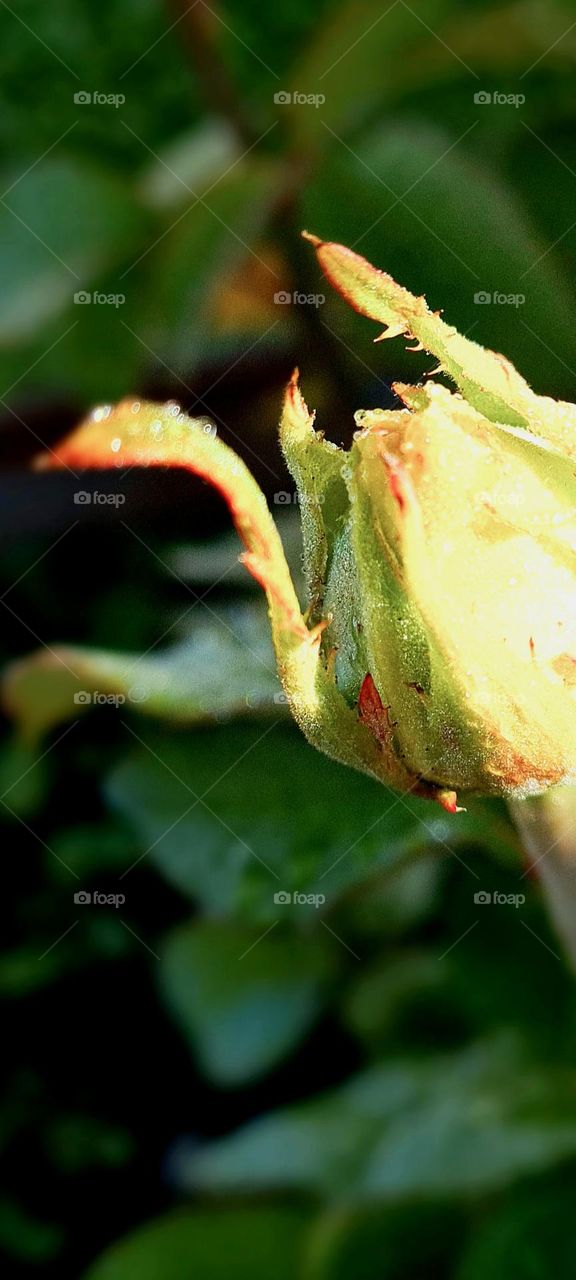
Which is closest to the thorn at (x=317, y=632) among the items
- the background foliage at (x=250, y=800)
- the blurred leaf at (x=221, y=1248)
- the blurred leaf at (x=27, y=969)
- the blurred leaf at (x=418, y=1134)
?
the background foliage at (x=250, y=800)

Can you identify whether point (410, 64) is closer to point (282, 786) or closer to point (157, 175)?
point (157, 175)

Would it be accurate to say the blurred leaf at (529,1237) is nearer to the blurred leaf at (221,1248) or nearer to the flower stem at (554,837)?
the blurred leaf at (221,1248)

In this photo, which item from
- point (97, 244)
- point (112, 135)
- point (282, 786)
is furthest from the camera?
→ point (112, 135)

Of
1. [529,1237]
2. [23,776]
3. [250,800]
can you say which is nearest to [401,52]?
[250,800]

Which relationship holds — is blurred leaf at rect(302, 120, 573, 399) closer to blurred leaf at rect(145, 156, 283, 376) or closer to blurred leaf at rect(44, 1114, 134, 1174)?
blurred leaf at rect(145, 156, 283, 376)

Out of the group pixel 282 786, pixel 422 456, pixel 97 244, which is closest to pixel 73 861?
pixel 282 786

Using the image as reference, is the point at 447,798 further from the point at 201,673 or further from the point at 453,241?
the point at 453,241

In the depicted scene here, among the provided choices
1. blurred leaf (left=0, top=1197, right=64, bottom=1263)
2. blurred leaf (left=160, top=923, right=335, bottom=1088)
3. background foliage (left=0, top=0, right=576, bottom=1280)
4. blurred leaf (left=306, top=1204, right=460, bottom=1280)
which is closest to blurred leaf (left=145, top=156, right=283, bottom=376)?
background foliage (left=0, top=0, right=576, bottom=1280)

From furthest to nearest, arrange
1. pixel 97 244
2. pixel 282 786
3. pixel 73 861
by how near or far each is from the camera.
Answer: pixel 73 861
pixel 97 244
pixel 282 786
